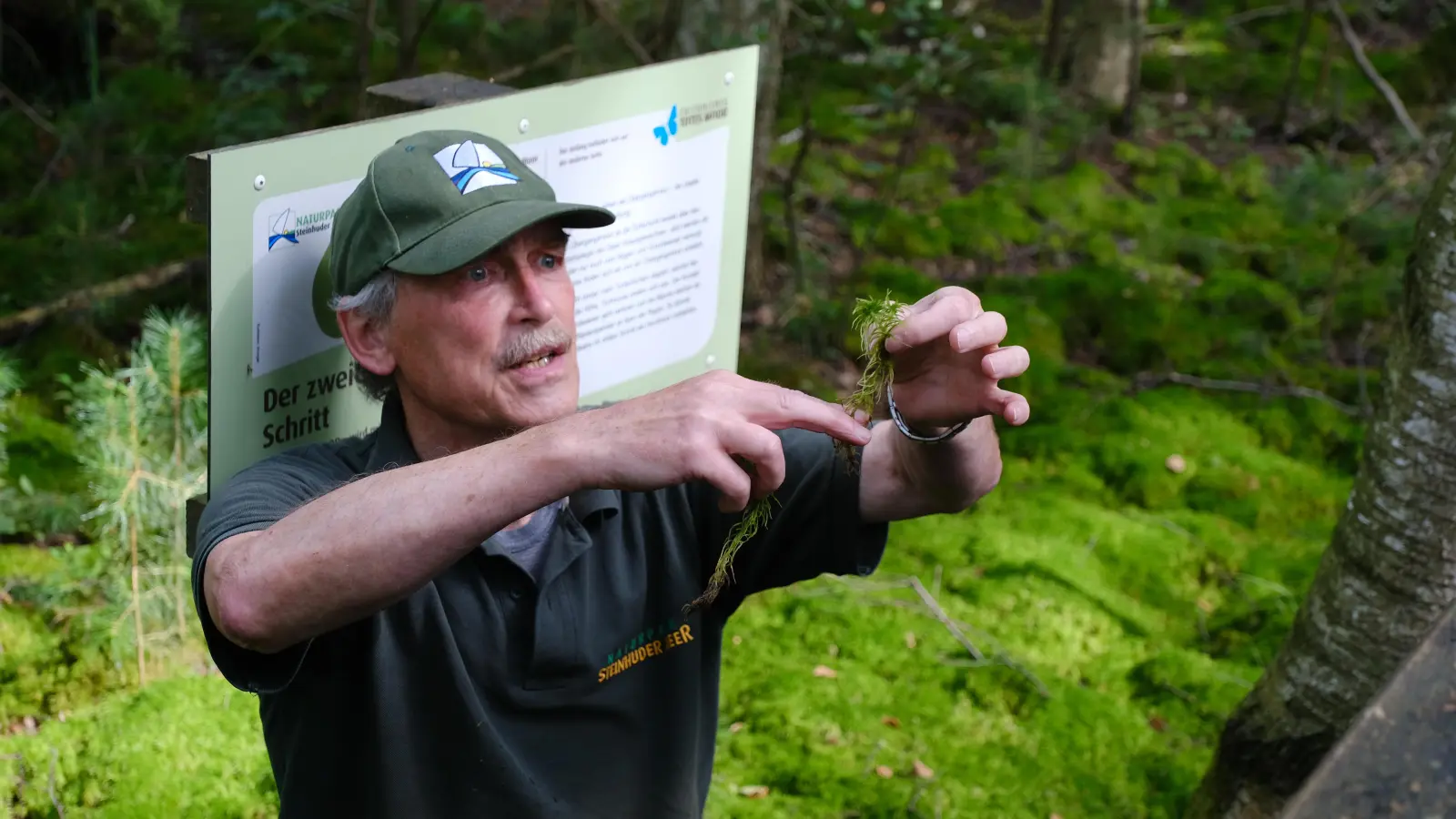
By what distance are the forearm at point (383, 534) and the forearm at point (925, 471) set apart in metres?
0.71

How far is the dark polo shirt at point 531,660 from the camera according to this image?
83.0 inches

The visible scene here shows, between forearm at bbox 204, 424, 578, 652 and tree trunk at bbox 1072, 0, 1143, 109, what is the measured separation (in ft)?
26.0

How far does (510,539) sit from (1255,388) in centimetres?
454

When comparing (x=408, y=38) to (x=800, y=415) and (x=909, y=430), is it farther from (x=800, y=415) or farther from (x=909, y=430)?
(x=800, y=415)

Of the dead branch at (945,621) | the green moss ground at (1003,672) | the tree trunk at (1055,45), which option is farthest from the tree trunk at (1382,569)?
the tree trunk at (1055,45)

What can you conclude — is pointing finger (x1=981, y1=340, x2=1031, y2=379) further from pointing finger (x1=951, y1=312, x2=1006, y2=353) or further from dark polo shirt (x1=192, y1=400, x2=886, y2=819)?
dark polo shirt (x1=192, y1=400, x2=886, y2=819)

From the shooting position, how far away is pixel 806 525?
2.38 metres

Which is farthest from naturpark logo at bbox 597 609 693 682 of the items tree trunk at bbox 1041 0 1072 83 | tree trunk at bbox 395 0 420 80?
tree trunk at bbox 1041 0 1072 83

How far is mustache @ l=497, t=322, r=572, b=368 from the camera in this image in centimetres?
220

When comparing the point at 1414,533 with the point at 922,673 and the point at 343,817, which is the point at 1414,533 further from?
the point at 343,817

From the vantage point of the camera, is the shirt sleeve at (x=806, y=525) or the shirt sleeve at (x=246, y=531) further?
the shirt sleeve at (x=806, y=525)

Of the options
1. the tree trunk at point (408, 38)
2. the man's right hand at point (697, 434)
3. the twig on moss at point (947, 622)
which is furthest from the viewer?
the tree trunk at point (408, 38)

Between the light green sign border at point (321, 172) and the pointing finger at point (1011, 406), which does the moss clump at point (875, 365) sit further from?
the light green sign border at point (321, 172)

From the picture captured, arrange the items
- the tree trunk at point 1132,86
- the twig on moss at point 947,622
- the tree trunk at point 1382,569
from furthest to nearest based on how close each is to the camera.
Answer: the tree trunk at point 1132,86 → the twig on moss at point 947,622 → the tree trunk at point 1382,569
